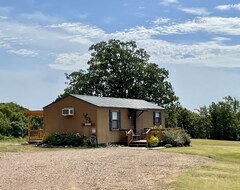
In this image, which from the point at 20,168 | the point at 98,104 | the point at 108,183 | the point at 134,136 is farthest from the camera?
the point at 134,136

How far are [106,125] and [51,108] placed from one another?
417cm

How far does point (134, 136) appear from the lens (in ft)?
92.5

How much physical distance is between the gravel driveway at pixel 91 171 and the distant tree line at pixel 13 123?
66.9ft

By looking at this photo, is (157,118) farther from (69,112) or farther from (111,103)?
(69,112)

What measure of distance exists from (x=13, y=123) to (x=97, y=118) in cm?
1528

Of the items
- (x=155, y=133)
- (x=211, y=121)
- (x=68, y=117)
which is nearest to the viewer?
(x=155, y=133)

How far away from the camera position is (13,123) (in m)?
38.8

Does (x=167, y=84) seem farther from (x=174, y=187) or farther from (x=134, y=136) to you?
(x=174, y=187)

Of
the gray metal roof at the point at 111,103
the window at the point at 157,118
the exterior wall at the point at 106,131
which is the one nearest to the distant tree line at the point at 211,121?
the window at the point at 157,118

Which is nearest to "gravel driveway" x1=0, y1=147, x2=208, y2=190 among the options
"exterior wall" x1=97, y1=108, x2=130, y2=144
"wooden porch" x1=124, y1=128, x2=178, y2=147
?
"wooden porch" x1=124, y1=128, x2=178, y2=147

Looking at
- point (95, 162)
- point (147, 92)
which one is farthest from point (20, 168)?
point (147, 92)

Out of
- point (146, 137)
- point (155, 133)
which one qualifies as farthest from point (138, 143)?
point (155, 133)

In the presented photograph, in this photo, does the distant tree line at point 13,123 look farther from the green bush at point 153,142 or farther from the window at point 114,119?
the green bush at point 153,142

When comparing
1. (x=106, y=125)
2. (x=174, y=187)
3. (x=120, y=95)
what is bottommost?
(x=174, y=187)
